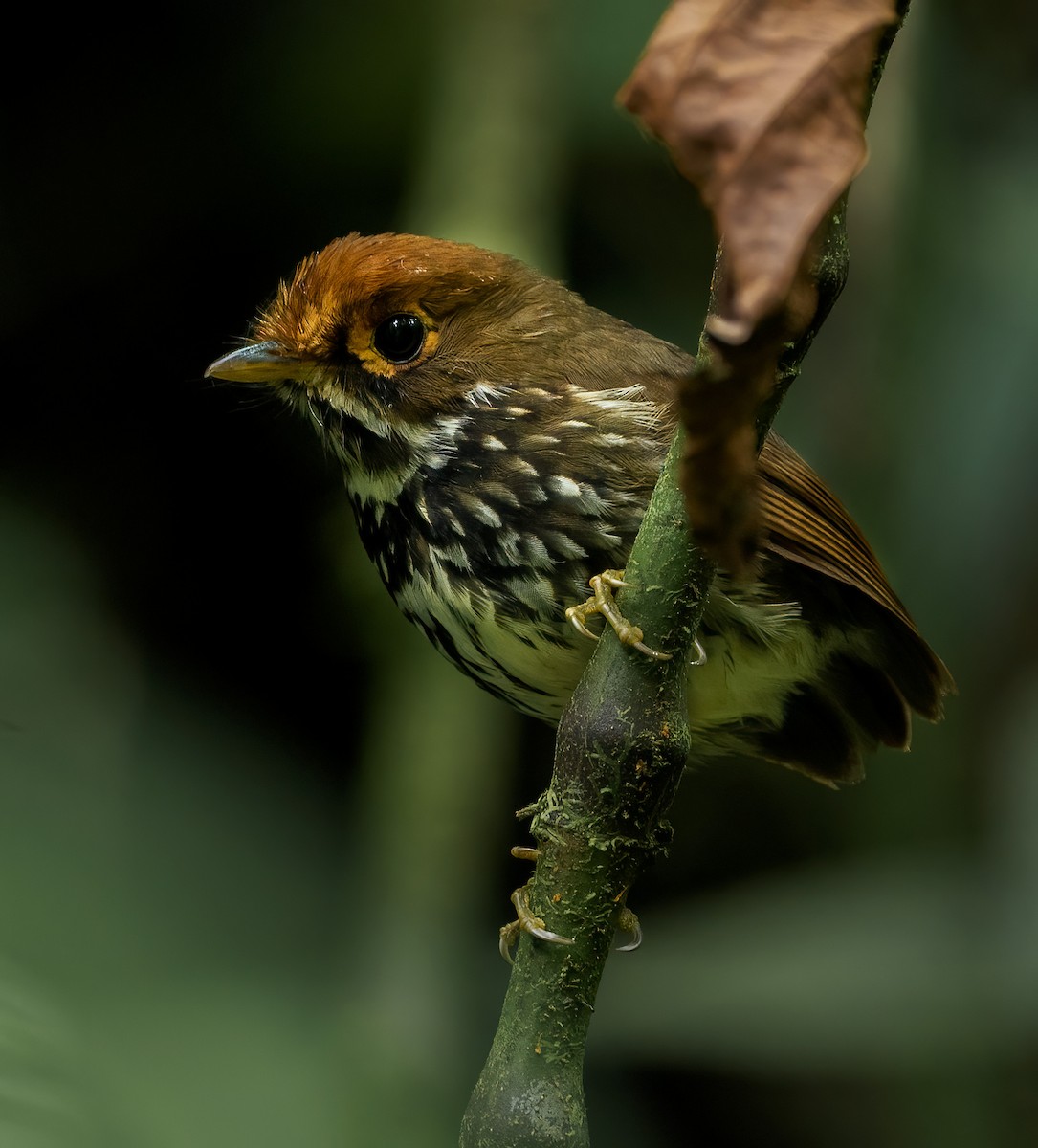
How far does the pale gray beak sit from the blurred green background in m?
0.57

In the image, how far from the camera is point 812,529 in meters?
2.51

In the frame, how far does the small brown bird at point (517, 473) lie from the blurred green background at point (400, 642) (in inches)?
24.8

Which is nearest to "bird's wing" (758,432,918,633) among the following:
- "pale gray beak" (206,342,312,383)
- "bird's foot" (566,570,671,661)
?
"bird's foot" (566,570,671,661)

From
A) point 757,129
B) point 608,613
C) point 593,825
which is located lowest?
point 593,825

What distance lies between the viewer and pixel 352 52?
437 centimetres

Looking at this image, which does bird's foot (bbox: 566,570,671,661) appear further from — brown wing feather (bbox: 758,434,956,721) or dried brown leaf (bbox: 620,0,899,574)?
dried brown leaf (bbox: 620,0,899,574)

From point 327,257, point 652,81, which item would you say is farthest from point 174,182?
point 652,81

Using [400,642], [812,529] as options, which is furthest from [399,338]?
[400,642]

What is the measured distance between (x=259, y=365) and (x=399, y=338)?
238mm

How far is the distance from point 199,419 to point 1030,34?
7.97ft

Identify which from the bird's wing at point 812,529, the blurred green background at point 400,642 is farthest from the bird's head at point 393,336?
the blurred green background at point 400,642

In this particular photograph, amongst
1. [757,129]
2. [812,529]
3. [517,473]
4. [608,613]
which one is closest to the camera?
[757,129]

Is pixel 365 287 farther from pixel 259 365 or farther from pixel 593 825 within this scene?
pixel 593 825

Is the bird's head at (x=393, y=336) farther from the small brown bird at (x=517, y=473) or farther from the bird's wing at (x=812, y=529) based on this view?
the bird's wing at (x=812, y=529)
